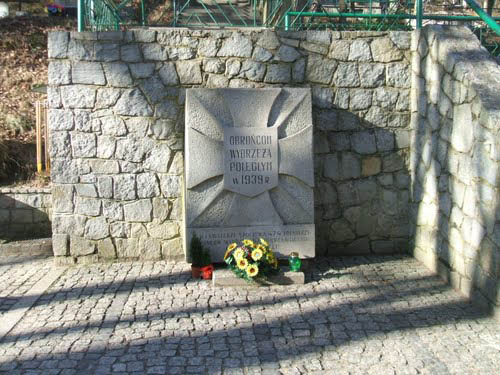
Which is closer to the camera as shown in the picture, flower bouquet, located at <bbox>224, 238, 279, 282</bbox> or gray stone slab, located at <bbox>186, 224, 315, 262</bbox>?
flower bouquet, located at <bbox>224, 238, 279, 282</bbox>

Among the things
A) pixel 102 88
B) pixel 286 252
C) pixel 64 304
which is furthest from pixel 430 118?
pixel 64 304

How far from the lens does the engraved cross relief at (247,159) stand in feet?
18.3

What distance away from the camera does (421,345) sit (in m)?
4.09

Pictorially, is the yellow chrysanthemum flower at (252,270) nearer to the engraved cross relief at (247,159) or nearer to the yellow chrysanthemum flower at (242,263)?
the yellow chrysanthemum flower at (242,263)

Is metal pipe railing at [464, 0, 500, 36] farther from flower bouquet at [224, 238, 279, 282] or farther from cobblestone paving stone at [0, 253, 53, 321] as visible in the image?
cobblestone paving stone at [0, 253, 53, 321]

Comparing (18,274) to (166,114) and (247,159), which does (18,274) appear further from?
(247,159)

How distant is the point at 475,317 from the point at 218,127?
9.01 ft

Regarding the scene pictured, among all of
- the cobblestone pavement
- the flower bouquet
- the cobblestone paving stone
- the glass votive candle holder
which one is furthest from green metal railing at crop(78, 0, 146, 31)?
the glass votive candle holder

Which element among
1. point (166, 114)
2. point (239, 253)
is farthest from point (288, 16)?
point (239, 253)

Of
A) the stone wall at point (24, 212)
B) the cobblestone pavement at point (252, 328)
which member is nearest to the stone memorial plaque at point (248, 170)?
the cobblestone pavement at point (252, 328)

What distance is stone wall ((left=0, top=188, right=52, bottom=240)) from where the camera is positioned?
6945 mm

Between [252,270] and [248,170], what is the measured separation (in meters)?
0.98

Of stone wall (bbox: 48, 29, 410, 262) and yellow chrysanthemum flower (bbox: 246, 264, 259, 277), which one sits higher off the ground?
stone wall (bbox: 48, 29, 410, 262)

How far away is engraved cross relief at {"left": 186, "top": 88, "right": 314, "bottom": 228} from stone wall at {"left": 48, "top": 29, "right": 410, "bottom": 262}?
490 millimetres
